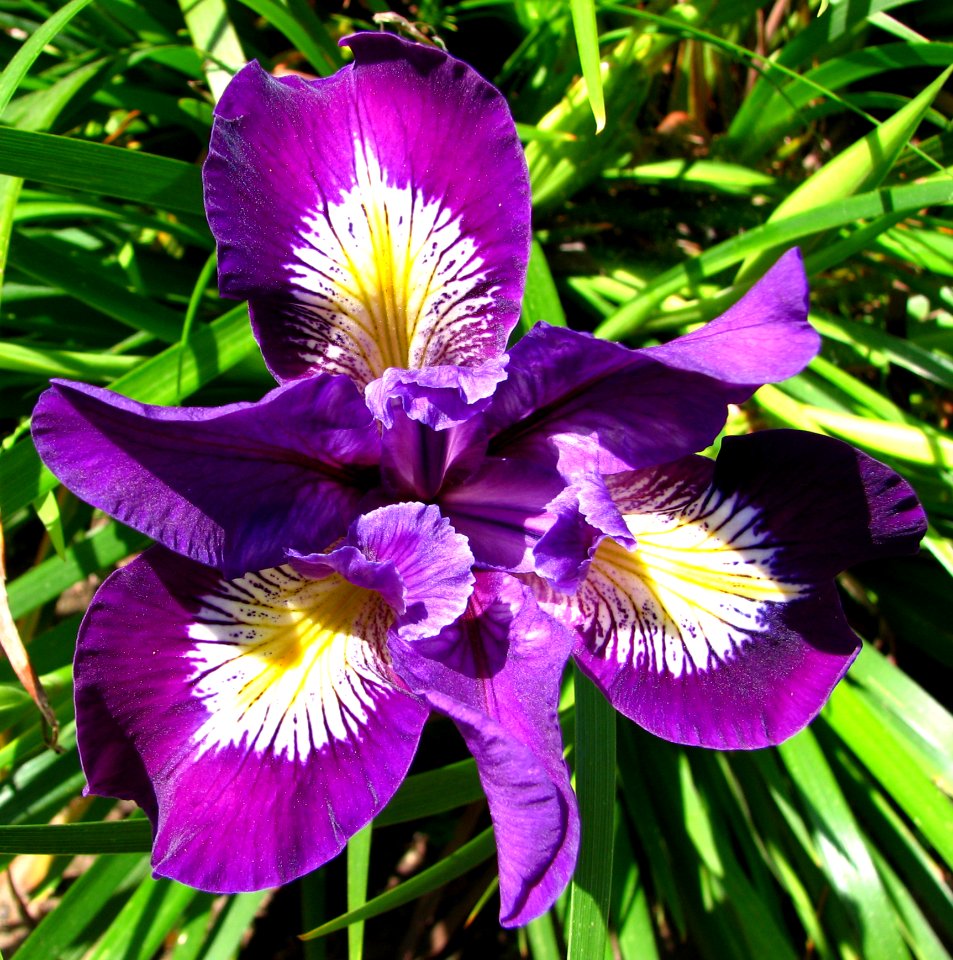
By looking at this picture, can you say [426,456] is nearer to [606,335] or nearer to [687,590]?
[687,590]

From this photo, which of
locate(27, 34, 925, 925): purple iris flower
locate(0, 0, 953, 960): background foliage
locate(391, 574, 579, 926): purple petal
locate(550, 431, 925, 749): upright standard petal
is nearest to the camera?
locate(391, 574, 579, 926): purple petal

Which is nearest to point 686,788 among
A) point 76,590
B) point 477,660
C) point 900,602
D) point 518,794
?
point 900,602

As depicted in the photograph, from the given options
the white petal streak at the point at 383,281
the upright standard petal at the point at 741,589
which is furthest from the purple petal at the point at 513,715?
the white petal streak at the point at 383,281

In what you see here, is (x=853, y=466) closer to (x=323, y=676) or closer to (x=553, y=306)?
(x=553, y=306)

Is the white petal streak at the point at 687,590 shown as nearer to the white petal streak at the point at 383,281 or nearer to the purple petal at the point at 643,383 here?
the purple petal at the point at 643,383

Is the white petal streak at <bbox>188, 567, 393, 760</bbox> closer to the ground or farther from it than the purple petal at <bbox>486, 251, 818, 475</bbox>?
closer to the ground

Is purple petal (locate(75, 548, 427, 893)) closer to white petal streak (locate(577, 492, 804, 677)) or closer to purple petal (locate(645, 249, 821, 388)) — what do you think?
white petal streak (locate(577, 492, 804, 677))

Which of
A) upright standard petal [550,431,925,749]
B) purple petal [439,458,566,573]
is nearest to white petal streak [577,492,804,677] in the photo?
upright standard petal [550,431,925,749]
